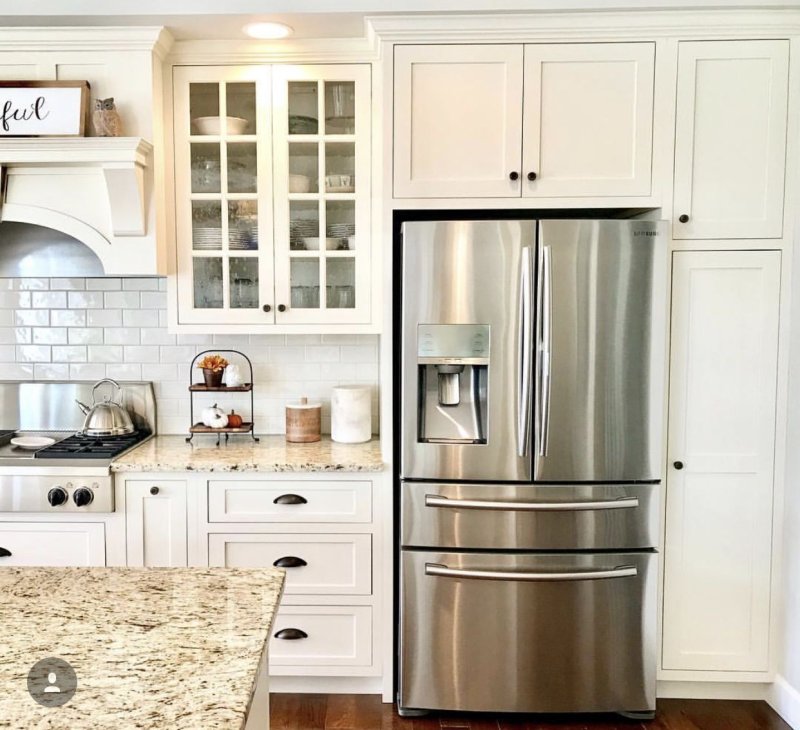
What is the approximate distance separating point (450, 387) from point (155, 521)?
117cm

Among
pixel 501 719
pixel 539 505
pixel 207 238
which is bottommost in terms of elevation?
pixel 501 719

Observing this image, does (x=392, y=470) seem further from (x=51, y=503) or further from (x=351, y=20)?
→ (x=351, y=20)

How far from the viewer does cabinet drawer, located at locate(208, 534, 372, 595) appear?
248 centimetres

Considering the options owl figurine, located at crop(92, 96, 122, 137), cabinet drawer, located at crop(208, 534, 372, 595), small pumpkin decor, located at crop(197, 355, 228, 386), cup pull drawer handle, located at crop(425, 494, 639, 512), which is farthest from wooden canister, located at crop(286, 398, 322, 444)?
owl figurine, located at crop(92, 96, 122, 137)

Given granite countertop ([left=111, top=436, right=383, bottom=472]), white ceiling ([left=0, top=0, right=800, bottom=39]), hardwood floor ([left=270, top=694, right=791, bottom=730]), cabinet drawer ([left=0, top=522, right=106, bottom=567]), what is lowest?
hardwood floor ([left=270, top=694, right=791, bottom=730])

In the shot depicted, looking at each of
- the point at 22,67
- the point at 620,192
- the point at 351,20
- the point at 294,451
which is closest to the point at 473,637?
the point at 294,451

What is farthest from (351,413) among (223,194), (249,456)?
(223,194)

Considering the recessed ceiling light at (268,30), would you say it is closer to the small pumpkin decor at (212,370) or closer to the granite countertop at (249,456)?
the small pumpkin decor at (212,370)

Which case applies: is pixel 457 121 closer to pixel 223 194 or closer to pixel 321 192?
pixel 321 192

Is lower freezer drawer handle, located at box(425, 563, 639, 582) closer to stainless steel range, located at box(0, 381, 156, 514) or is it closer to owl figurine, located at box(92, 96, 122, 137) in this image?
stainless steel range, located at box(0, 381, 156, 514)

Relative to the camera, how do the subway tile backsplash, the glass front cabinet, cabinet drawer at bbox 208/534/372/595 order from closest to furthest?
1. cabinet drawer at bbox 208/534/372/595
2. the glass front cabinet
3. the subway tile backsplash

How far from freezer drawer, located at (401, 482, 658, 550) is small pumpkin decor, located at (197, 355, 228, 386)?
3.12ft

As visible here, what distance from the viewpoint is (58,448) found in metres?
2.53

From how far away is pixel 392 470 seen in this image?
2.46m
